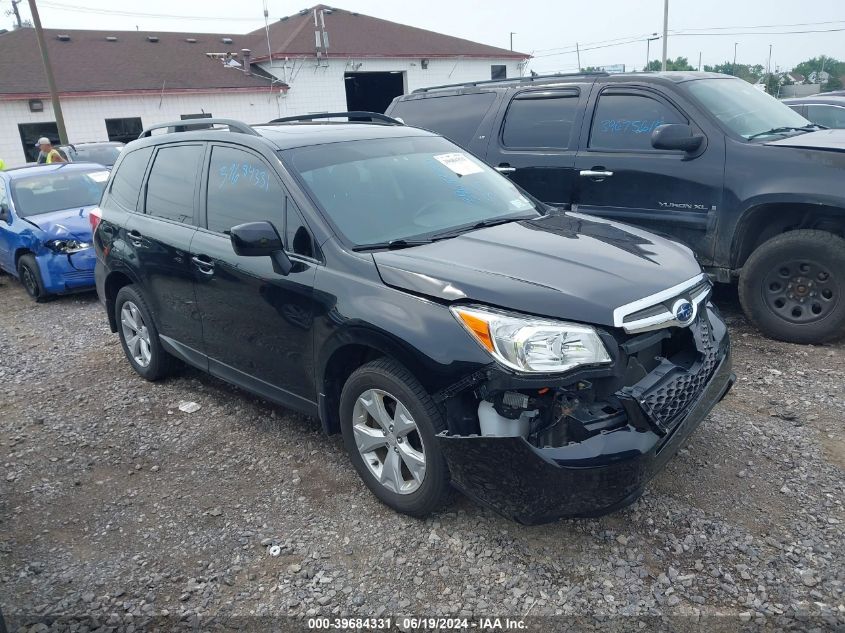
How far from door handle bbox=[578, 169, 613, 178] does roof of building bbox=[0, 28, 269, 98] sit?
24.7 m

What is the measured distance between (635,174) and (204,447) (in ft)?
12.9

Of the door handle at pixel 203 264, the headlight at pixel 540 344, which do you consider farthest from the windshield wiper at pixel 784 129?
the door handle at pixel 203 264

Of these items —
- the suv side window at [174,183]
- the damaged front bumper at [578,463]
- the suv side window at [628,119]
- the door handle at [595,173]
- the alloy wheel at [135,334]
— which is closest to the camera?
the damaged front bumper at [578,463]

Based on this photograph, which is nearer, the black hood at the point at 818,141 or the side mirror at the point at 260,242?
the side mirror at the point at 260,242

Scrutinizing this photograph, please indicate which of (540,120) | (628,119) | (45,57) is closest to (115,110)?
(45,57)

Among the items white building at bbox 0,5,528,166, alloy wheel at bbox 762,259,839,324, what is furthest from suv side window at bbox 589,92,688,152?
white building at bbox 0,5,528,166

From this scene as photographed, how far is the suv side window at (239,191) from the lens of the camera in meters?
3.70

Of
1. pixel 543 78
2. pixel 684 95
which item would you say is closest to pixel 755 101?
pixel 684 95

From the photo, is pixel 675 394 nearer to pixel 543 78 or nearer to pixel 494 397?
pixel 494 397

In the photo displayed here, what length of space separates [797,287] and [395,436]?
139 inches

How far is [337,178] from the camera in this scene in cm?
369

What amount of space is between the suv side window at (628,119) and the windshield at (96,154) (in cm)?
1219

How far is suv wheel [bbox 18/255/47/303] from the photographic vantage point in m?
8.10

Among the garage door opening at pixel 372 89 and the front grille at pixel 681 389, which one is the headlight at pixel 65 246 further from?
the garage door opening at pixel 372 89
